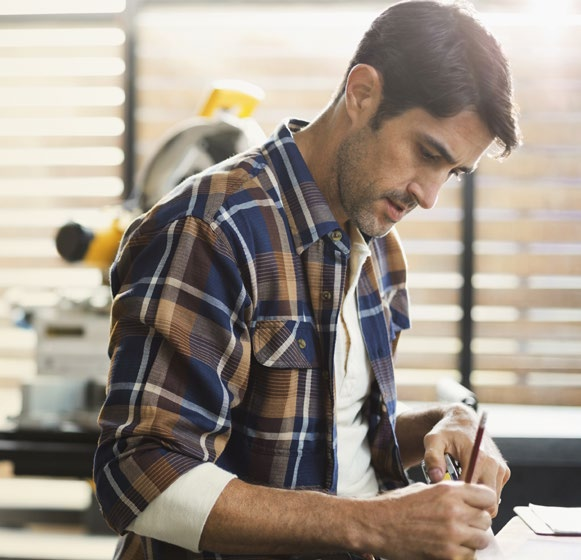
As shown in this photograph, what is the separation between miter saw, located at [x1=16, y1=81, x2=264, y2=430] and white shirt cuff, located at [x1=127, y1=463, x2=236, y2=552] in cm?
108

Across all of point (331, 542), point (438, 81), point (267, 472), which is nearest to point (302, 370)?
point (267, 472)

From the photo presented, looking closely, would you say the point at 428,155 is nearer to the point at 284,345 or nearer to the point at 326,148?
the point at 326,148

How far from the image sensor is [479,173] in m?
3.24

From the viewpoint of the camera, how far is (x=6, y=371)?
351 cm

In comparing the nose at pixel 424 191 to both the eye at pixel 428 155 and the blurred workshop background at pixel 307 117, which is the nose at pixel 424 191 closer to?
the eye at pixel 428 155

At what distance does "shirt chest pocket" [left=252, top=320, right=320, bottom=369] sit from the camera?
3.83ft

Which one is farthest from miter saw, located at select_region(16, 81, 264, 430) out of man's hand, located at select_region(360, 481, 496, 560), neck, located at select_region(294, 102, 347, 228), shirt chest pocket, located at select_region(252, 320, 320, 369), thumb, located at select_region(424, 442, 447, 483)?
man's hand, located at select_region(360, 481, 496, 560)

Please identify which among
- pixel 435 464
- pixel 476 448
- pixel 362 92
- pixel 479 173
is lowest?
pixel 435 464

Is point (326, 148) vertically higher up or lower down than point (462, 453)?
higher up

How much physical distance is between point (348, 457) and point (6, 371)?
2552 mm

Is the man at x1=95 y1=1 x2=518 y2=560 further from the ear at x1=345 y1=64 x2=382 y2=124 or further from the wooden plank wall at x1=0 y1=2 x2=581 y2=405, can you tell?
the wooden plank wall at x1=0 y1=2 x2=581 y2=405

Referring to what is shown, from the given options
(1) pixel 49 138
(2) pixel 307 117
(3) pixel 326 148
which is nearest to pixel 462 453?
(3) pixel 326 148

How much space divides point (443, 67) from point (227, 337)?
522 millimetres

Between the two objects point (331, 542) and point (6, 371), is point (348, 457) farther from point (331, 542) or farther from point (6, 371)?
point (6, 371)
